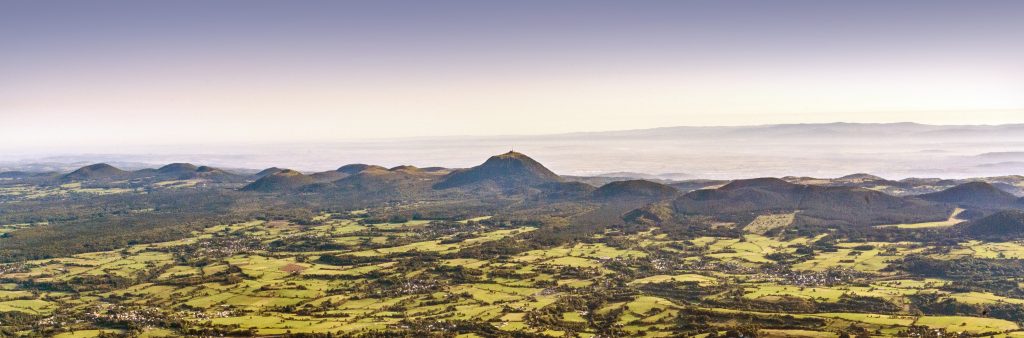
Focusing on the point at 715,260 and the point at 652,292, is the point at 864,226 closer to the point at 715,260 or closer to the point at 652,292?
the point at 715,260

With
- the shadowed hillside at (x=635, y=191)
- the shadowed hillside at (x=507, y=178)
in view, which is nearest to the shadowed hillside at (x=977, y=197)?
the shadowed hillside at (x=635, y=191)

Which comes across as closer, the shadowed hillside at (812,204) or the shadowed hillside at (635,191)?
the shadowed hillside at (812,204)

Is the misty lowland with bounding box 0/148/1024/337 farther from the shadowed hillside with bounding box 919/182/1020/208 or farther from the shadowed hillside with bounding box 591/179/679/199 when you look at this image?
the shadowed hillside with bounding box 591/179/679/199

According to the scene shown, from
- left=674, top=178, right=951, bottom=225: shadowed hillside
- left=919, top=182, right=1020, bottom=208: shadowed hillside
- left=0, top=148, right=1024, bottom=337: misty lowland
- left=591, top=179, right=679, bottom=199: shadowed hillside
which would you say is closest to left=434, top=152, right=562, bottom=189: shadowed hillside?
left=0, top=148, right=1024, bottom=337: misty lowland

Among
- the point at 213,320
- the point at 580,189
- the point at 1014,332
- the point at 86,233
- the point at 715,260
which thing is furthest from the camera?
the point at 580,189

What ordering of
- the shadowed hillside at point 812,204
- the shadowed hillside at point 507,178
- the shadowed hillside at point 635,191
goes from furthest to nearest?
the shadowed hillside at point 507,178 < the shadowed hillside at point 635,191 < the shadowed hillside at point 812,204

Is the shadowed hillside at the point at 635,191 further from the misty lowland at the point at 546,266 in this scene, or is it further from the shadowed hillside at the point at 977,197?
the shadowed hillside at the point at 977,197

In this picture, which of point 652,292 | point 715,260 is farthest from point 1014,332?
point 715,260

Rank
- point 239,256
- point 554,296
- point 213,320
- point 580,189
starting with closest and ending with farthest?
point 213,320 < point 554,296 < point 239,256 < point 580,189
